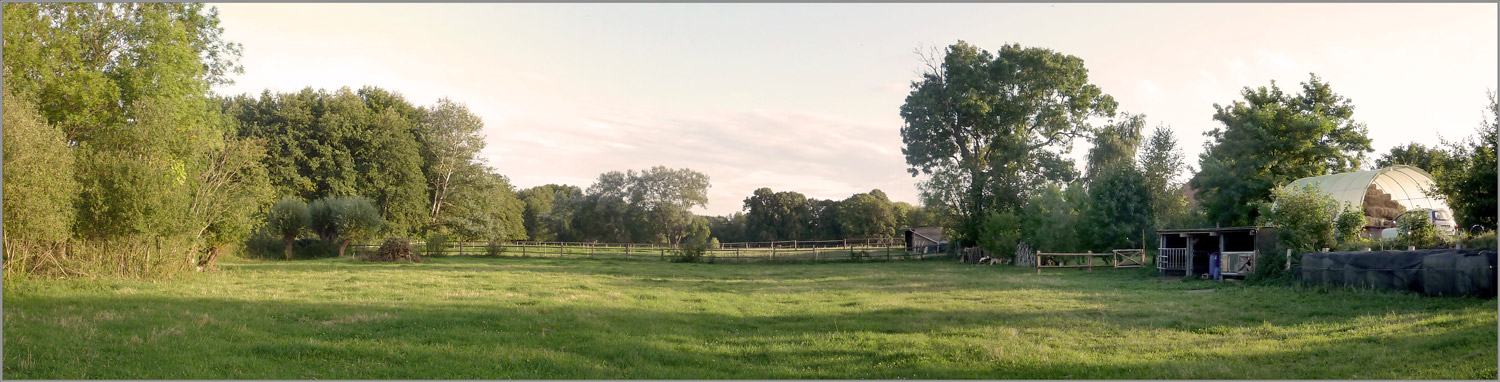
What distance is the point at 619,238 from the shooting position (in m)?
76.4

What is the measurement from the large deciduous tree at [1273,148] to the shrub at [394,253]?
35.6 m

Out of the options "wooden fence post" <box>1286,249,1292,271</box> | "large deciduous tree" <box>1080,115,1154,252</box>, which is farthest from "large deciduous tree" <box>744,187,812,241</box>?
"wooden fence post" <box>1286,249,1292,271</box>

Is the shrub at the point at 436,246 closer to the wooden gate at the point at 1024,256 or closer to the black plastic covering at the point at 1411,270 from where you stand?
the wooden gate at the point at 1024,256

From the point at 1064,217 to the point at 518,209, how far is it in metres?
44.2

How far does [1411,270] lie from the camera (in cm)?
1480

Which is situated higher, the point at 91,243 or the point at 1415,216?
the point at 1415,216

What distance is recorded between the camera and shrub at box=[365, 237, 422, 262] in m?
35.6

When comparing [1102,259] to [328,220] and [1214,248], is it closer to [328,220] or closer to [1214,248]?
[1214,248]

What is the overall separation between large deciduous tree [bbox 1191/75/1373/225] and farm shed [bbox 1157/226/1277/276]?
448 centimetres

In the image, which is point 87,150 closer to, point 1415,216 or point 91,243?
point 91,243

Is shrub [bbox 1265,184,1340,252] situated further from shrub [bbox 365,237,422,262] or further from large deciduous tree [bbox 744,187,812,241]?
large deciduous tree [bbox 744,187,812,241]

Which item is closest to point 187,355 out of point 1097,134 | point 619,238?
point 1097,134

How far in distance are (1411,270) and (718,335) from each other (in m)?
13.7

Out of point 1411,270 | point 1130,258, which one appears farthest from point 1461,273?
point 1130,258
